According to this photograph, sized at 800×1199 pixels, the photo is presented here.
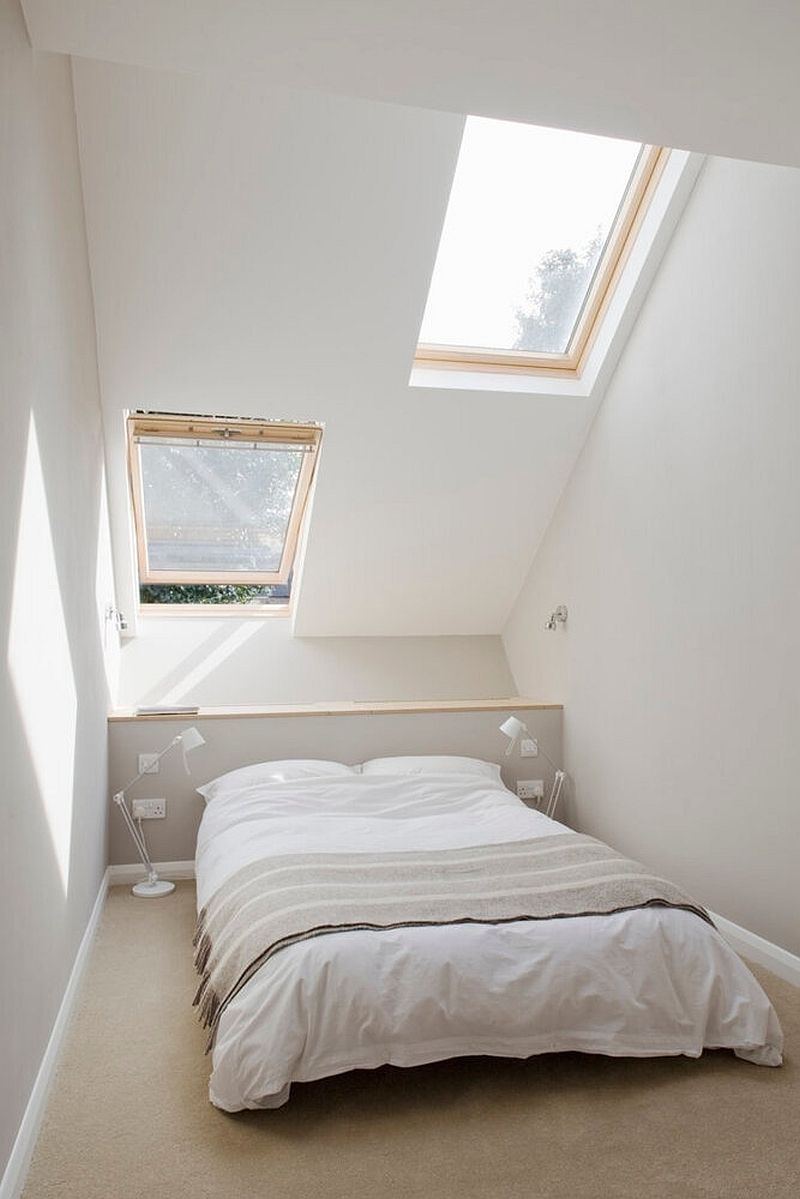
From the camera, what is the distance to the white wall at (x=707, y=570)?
2.78m

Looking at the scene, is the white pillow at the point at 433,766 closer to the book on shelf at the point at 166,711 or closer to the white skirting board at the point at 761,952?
the book on shelf at the point at 166,711

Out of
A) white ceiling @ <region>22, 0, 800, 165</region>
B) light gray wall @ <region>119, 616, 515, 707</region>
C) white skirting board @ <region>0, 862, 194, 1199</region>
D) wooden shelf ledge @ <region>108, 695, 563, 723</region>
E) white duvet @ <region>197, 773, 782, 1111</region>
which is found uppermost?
white ceiling @ <region>22, 0, 800, 165</region>

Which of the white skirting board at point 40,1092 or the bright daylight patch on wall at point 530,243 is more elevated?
the bright daylight patch on wall at point 530,243

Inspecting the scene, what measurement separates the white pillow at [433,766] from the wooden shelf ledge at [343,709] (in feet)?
0.86

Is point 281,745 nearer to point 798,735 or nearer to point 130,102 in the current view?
point 798,735

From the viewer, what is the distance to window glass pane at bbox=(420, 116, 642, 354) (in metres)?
3.23

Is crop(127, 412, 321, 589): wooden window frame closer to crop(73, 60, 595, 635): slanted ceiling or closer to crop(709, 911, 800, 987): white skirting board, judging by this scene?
crop(73, 60, 595, 635): slanted ceiling

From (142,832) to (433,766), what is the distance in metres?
1.28

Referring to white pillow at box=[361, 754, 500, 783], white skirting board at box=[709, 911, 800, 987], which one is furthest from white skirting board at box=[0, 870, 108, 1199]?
white skirting board at box=[709, 911, 800, 987]

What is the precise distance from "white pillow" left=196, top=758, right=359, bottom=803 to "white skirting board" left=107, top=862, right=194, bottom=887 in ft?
1.03

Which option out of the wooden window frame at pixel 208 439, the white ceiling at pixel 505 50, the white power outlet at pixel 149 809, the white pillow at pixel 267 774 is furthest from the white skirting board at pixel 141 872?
the white ceiling at pixel 505 50

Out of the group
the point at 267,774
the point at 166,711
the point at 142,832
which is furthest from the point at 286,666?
the point at 142,832

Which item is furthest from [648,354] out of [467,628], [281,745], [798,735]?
[281,745]

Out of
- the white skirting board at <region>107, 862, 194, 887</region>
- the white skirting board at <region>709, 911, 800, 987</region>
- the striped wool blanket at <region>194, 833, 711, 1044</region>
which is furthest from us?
the white skirting board at <region>107, 862, 194, 887</region>
